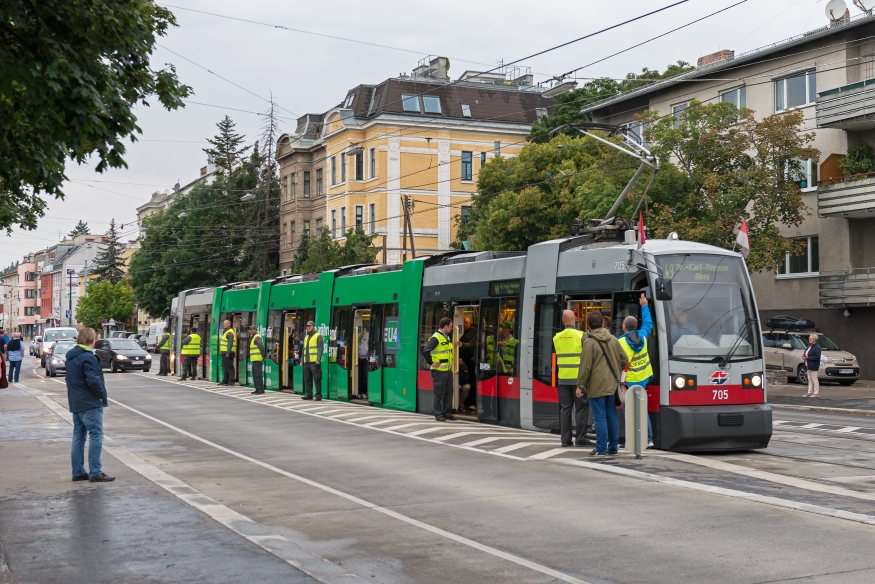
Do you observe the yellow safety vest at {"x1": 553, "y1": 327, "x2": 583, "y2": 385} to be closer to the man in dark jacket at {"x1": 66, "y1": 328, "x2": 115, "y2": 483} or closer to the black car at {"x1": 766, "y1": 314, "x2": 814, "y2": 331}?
the man in dark jacket at {"x1": 66, "y1": 328, "x2": 115, "y2": 483}

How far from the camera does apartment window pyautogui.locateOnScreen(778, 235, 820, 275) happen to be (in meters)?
37.2

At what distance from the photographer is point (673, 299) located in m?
14.0

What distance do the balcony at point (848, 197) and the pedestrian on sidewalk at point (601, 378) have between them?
23430 mm

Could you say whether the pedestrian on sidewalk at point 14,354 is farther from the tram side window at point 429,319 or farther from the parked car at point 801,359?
the parked car at point 801,359

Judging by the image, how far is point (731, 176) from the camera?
108 feet

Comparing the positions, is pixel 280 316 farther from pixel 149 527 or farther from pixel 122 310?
pixel 122 310

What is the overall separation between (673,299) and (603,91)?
1570 inches

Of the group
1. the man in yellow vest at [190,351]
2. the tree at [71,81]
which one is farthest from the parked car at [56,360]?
the tree at [71,81]

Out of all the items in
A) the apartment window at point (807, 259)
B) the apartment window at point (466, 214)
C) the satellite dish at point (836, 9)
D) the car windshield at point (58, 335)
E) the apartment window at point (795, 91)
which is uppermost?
the satellite dish at point (836, 9)

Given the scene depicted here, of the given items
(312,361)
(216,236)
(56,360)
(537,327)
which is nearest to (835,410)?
(537,327)

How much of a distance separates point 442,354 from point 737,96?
82.2ft

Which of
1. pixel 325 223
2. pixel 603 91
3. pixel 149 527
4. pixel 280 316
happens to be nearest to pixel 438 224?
pixel 325 223

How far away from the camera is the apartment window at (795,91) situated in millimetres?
36938

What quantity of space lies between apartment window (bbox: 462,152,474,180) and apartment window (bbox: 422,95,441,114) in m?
3.07
